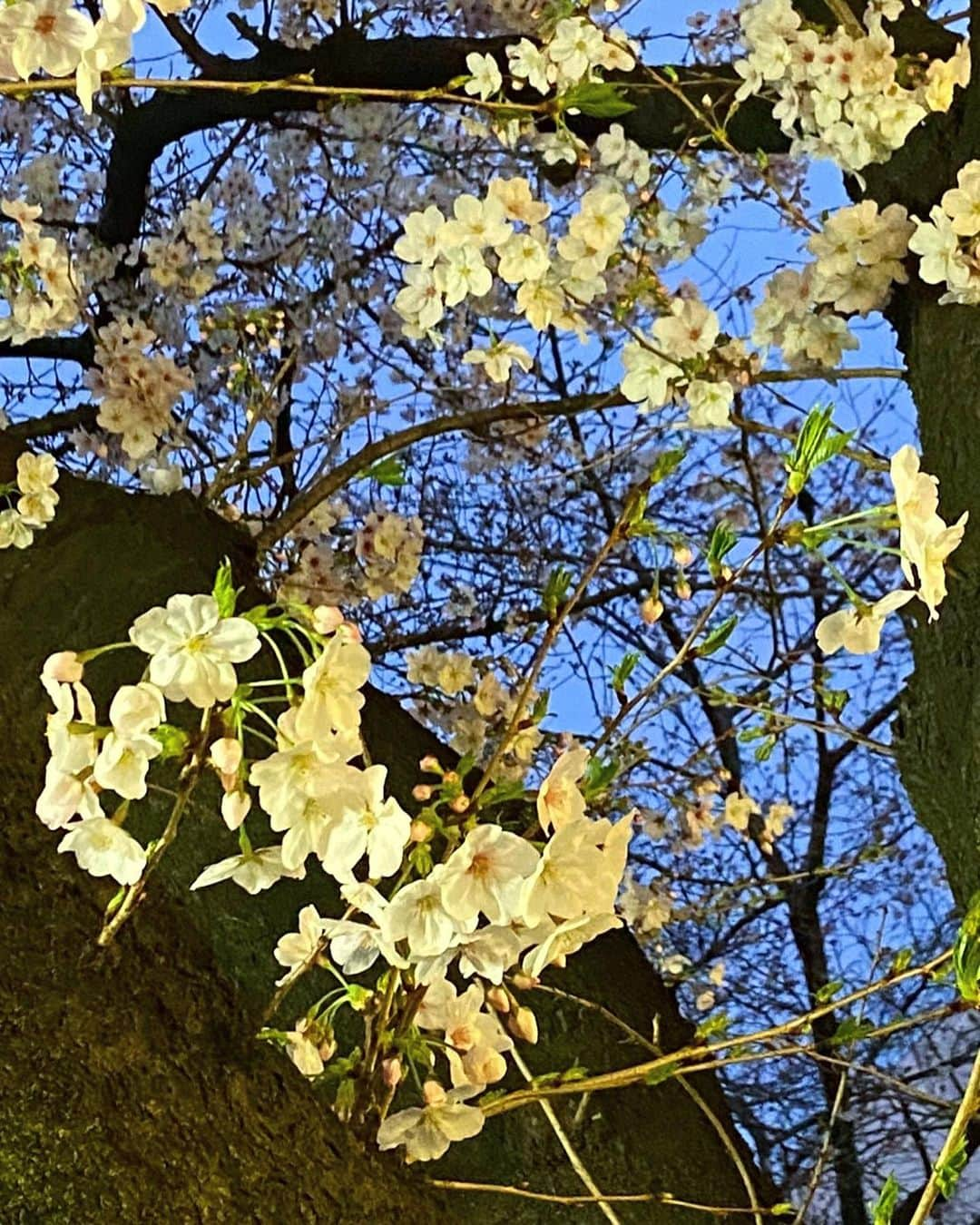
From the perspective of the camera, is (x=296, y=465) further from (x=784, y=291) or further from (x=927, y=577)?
(x=927, y=577)

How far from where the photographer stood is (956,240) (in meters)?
1.09

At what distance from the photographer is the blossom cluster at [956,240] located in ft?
3.52

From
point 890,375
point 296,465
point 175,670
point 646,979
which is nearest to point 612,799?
point 646,979

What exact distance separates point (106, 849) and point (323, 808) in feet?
0.35

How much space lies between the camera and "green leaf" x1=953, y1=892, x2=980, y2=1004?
537 mm

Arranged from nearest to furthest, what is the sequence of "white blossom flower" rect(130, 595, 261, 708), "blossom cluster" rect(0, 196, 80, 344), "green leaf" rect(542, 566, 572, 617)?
1. "white blossom flower" rect(130, 595, 261, 708)
2. "green leaf" rect(542, 566, 572, 617)
3. "blossom cluster" rect(0, 196, 80, 344)

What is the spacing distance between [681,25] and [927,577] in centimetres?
274

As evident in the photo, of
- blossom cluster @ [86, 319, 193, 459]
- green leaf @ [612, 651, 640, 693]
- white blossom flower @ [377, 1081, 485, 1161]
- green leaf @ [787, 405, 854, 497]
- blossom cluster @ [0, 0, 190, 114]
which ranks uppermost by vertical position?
blossom cluster @ [86, 319, 193, 459]

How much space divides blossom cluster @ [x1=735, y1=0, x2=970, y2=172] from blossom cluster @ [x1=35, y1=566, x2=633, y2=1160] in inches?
37.3

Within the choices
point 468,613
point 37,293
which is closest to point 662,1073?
point 37,293

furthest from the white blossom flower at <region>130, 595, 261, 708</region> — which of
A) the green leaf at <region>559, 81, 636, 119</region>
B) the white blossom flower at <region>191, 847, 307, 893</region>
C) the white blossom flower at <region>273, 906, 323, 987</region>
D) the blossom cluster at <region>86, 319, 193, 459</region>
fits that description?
the blossom cluster at <region>86, 319, 193, 459</region>

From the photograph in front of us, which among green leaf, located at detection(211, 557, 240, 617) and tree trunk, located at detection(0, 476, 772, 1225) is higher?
green leaf, located at detection(211, 557, 240, 617)

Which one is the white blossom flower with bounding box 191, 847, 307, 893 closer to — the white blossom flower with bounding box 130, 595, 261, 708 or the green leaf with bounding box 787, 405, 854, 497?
the white blossom flower with bounding box 130, 595, 261, 708

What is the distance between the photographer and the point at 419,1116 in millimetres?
634
